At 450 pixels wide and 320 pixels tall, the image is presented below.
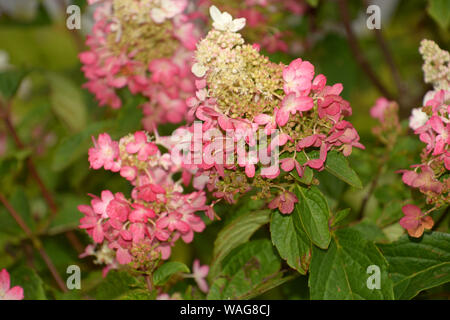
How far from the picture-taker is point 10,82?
1324 millimetres

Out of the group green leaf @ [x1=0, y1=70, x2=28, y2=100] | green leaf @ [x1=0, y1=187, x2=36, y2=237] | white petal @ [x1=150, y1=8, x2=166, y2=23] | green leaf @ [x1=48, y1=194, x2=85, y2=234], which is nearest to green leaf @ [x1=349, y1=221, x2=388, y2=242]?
white petal @ [x1=150, y1=8, x2=166, y2=23]

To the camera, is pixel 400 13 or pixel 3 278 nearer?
pixel 3 278

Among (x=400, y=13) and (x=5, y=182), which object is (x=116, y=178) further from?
(x=400, y=13)

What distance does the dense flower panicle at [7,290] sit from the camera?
0.90 metres

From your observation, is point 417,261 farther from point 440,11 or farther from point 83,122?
point 83,122

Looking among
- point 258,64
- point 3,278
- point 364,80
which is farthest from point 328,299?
point 364,80

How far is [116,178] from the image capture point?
4.71ft

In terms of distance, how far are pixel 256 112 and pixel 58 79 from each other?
3.19 ft

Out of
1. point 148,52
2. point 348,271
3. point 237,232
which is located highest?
point 148,52

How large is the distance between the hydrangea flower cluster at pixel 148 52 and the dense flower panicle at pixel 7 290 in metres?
0.41

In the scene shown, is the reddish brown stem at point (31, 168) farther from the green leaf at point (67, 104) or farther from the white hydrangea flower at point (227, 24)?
the white hydrangea flower at point (227, 24)

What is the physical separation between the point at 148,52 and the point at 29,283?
20.8 inches

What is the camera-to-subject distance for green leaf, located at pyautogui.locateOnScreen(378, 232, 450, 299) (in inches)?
31.2

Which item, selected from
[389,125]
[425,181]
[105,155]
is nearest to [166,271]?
[105,155]
